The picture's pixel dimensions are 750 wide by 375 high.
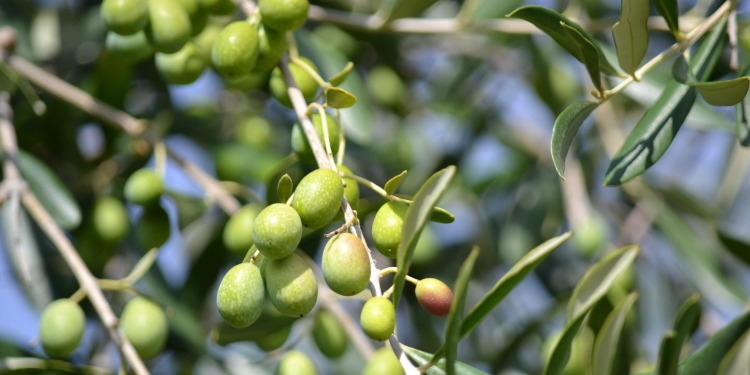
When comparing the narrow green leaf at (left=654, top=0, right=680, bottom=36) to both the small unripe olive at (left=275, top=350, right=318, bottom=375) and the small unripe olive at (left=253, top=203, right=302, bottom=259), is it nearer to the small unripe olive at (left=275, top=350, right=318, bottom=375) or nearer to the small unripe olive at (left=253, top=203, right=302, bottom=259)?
the small unripe olive at (left=253, top=203, right=302, bottom=259)

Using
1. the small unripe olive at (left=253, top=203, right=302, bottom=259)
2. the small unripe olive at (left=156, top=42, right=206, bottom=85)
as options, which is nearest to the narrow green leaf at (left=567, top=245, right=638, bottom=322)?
the small unripe olive at (left=253, top=203, right=302, bottom=259)

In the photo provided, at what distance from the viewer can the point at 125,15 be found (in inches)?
46.0

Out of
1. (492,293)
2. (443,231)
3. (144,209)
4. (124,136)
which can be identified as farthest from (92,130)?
(492,293)

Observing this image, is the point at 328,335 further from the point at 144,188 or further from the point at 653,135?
the point at 653,135

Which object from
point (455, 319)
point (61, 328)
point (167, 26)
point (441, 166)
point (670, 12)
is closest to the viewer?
point (455, 319)

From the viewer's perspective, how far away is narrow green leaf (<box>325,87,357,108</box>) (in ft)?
3.24

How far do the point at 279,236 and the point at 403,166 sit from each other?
1221 millimetres

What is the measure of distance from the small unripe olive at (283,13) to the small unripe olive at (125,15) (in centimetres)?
19

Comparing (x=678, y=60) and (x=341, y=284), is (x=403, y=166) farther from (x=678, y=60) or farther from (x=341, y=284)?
(x=341, y=284)

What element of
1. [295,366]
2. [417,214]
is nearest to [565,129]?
[417,214]

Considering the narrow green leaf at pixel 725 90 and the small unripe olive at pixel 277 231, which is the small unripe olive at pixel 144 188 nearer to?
the small unripe olive at pixel 277 231

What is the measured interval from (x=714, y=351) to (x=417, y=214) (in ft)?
1.21

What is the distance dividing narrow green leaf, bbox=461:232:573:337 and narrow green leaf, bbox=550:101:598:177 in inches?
2.8

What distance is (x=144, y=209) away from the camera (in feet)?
4.70
